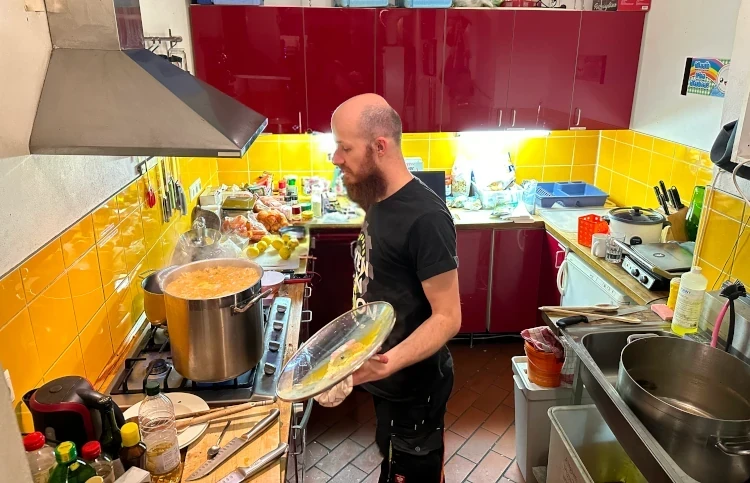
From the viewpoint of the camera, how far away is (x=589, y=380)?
1698 mm

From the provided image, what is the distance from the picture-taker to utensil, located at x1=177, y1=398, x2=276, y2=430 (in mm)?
1379

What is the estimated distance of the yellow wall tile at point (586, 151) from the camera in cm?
355

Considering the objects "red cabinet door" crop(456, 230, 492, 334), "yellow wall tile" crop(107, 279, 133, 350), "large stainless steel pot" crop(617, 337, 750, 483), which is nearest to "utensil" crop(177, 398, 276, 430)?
"yellow wall tile" crop(107, 279, 133, 350)

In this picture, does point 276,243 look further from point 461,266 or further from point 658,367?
point 658,367

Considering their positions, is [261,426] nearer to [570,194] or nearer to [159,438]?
[159,438]

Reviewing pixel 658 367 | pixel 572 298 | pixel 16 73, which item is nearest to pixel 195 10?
pixel 16 73

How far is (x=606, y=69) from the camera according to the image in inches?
122

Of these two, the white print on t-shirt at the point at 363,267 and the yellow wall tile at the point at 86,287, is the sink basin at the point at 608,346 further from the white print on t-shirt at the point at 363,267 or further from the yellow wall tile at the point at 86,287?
the yellow wall tile at the point at 86,287

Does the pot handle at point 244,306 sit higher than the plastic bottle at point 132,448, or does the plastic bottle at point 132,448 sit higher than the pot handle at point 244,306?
the pot handle at point 244,306

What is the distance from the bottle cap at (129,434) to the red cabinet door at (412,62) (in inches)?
91.7

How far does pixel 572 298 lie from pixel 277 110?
1.94m

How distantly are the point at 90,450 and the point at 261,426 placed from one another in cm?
44

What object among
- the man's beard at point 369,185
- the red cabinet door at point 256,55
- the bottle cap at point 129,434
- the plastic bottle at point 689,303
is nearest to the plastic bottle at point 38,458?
the bottle cap at point 129,434

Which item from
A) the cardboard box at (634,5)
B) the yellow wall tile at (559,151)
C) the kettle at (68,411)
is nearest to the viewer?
the kettle at (68,411)
